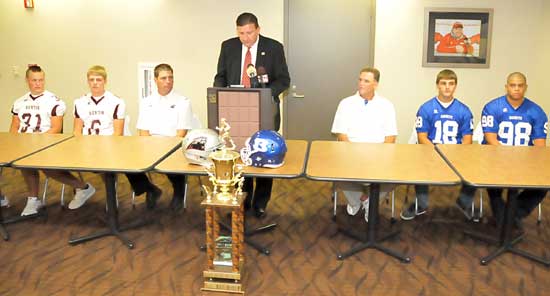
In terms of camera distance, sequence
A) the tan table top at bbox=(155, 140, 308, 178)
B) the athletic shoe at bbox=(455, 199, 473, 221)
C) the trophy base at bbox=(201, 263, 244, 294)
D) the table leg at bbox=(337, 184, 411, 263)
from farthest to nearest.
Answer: the athletic shoe at bbox=(455, 199, 473, 221) < the table leg at bbox=(337, 184, 411, 263) < the tan table top at bbox=(155, 140, 308, 178) < the trophy base at bbox=(201, 263, 244, 294)

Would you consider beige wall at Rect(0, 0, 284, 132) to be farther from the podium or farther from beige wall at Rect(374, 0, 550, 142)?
the podium

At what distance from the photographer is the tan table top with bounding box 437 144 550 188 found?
288 cm

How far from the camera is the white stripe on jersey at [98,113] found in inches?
173

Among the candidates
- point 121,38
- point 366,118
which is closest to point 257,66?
point 366,118

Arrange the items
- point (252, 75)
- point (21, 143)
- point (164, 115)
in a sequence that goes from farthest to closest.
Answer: point (164, 115), point (21, 143), point (252, 75)

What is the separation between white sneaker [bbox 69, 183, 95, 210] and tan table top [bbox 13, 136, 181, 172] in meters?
0.59

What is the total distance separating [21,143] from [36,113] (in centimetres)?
74

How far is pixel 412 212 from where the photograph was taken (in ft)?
13.5

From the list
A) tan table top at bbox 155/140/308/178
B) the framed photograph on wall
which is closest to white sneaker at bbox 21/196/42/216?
tan table top at bbox 155/140/308/178

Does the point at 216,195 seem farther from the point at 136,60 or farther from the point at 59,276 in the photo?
the point at 136,60

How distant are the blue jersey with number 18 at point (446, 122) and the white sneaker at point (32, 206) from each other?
10.2 feet

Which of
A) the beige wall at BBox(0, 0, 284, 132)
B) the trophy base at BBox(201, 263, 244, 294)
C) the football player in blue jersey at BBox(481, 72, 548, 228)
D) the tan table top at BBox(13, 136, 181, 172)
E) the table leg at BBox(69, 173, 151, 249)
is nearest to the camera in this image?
the trophy base at BBox(201, 263, 244, 294)

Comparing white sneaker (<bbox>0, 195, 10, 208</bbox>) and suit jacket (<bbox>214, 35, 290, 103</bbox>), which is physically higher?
suit jacket (<bbox>214, 35, 290, 103</bbox>)

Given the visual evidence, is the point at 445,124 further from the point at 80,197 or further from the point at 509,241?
the point at 80,197
